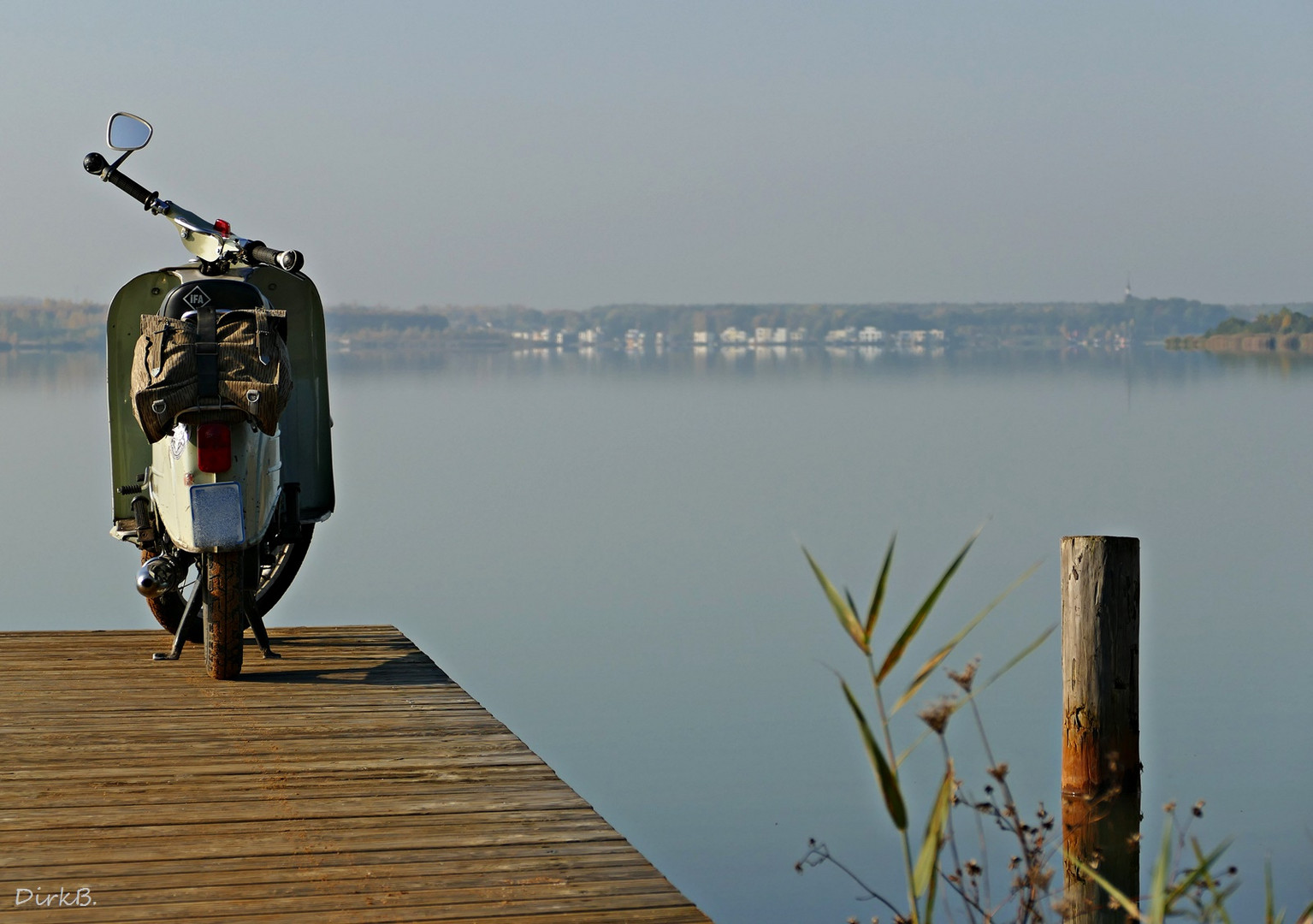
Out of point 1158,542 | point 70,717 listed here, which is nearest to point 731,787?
point 70,717

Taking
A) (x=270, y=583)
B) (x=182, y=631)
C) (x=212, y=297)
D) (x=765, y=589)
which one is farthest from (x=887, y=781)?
(x=765, y=589)

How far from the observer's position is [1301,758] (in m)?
7.30

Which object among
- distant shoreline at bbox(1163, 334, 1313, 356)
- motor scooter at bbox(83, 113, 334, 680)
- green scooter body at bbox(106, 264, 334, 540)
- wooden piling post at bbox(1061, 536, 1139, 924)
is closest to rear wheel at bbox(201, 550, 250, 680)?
motor scooter at bbox(83, 113, 334, 680)

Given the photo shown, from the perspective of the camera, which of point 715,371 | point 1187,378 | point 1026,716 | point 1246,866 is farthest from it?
point 715,371

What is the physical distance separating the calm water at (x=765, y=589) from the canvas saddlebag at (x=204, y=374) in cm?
219

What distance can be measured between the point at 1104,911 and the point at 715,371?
6952 cm

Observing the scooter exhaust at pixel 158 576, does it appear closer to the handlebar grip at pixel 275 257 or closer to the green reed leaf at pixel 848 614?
the handlebar grip at pixel 275 257

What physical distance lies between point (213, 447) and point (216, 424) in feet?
0.25

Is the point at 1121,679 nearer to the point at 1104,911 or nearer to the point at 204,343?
the point at 1104,911

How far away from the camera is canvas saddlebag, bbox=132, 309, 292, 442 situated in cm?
496

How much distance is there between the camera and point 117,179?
5988 mm

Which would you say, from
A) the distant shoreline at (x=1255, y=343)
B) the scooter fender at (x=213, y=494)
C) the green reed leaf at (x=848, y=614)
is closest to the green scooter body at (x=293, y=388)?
the scooter fender at (x=213, y=494)

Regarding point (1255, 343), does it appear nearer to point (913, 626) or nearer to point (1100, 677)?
point (1100, 677)

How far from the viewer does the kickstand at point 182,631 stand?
215 inches
